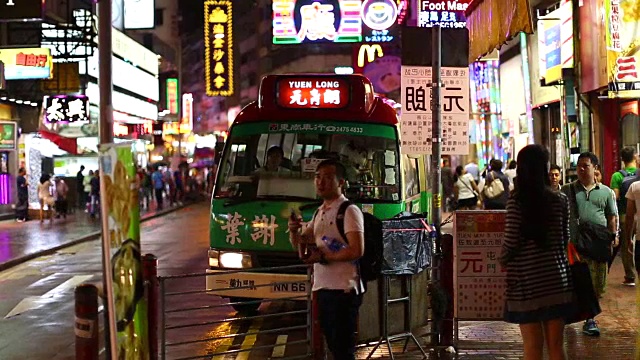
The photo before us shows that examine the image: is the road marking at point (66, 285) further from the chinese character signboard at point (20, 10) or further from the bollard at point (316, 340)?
the bollard at point (316, 340)

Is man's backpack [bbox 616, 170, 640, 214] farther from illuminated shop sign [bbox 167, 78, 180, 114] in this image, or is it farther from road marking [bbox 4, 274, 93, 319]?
illuminated shop sign [bbox 167, 78, 180, 114]

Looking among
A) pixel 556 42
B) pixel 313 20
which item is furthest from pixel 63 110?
pixel 556 42

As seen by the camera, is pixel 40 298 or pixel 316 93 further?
pixel 40 298

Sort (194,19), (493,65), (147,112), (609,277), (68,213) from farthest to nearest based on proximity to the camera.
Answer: (194,19) → (147,112) → (68,213) → (493,65) → (609,277)

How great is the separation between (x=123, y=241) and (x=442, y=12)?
8.27m

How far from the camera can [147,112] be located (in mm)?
52781

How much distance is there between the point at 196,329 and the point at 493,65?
73.2 feet

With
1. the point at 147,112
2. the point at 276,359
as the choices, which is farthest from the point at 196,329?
the point at 147,112

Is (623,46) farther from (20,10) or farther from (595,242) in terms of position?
(20,10)

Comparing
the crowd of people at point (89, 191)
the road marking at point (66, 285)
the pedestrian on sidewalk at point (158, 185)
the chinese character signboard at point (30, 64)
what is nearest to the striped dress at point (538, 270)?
the road marking at point (66, 285)

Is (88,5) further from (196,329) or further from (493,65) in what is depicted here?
(196,329)

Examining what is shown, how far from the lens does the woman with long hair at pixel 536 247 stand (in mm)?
6004

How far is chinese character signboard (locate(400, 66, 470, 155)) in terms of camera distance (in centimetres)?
971

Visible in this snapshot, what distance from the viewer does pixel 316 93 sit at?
11.0 meters
